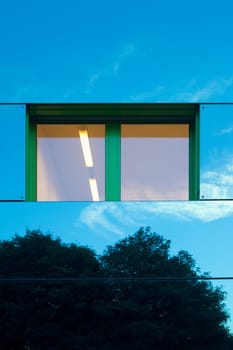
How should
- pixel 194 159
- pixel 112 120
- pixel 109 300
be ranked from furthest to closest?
1. pixel 112 120
2. pixel 194 159
3. pixel 109 300

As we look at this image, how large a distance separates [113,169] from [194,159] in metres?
0.70

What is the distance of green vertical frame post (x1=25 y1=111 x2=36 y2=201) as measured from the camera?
6.38 metres

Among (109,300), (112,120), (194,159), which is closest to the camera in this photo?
(109,300)

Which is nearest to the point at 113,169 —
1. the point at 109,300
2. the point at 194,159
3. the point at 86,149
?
the point at 86,149

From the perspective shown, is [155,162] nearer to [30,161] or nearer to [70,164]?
[70,164]

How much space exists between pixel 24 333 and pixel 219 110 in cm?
241

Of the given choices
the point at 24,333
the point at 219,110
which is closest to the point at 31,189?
the point at 24,333

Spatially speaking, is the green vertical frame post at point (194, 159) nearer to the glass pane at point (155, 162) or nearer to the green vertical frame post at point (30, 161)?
the glass pane at point (155, 162)

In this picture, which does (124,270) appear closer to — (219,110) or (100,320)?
(100,320)

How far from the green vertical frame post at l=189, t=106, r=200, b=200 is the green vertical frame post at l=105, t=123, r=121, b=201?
61 centimetres

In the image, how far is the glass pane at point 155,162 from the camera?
20.8 feet

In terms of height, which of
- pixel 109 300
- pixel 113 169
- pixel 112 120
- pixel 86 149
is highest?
pixel 112 120

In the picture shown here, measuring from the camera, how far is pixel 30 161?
6.42m

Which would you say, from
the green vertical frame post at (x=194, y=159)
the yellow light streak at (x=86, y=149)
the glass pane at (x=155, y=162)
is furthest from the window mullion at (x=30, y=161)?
the green vertical frame post at (x=194, y=159)
